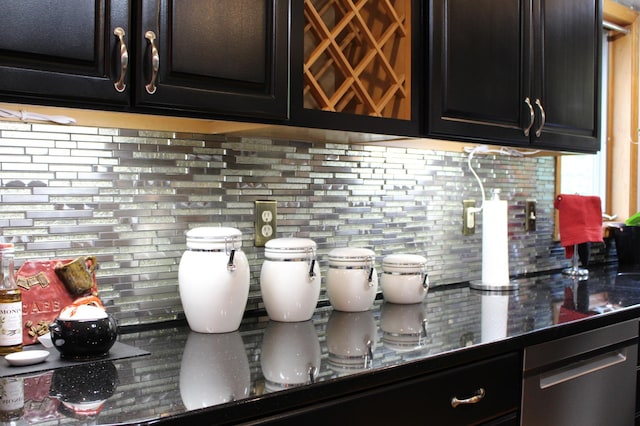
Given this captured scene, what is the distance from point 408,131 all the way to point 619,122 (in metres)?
2.17

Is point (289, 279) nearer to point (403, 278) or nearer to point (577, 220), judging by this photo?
point (403, 278)

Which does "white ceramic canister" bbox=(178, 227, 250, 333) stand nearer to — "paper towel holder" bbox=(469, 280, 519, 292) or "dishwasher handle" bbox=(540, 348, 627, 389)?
"dishwasher handle" bbox=(540, 348, 627, 389)

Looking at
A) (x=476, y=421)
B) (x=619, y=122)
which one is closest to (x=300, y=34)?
(x=476, y=421)

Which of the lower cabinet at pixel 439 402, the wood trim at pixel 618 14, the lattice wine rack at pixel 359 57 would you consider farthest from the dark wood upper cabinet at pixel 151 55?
the wood trim at pixel 618 14

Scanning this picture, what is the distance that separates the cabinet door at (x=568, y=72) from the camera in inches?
97.4

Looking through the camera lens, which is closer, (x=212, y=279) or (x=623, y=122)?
(x=212, y=279)

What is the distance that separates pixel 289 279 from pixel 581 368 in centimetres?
95

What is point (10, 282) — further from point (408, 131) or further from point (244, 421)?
point (408, 131)

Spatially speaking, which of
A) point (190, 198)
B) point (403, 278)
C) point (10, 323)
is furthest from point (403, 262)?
point (10, 323)

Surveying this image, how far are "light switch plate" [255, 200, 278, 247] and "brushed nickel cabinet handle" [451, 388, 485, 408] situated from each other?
75cm

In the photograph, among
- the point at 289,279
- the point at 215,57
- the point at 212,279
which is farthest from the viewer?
the point at 289,279

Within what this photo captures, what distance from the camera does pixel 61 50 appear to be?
1342mm

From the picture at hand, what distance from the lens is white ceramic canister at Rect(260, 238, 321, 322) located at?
1884 millimetres

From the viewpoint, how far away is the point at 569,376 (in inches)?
79.6
